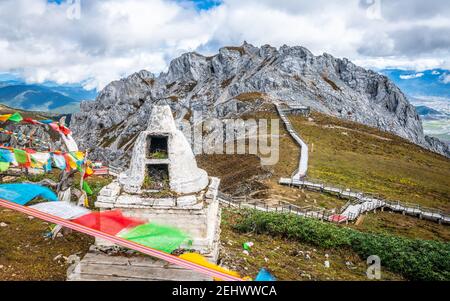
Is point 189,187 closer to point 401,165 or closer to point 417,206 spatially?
point 417,206

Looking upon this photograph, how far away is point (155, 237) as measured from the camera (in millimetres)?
8477

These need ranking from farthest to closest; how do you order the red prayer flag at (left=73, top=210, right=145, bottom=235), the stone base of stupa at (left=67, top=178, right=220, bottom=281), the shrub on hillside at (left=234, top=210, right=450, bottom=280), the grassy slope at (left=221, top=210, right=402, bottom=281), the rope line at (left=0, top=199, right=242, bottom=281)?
the shrub on hillside at (left=234, top=210, right=450, bottom=280) → the grassy slope at (left=221, top=210, right=402, bottom=281) → the stone base of stupa at (left=67, top=178, right=220, bottom=281) → the red prayer flag at (left=73, top=210, right=145, bottom=235) → the rope line at (left=0, top=199, right=242, bottom=281)

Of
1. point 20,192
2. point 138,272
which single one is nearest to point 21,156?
point 20,192

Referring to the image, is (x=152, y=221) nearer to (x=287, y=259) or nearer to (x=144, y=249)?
(x=144, y=249)

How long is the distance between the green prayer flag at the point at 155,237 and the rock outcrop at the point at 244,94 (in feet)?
197

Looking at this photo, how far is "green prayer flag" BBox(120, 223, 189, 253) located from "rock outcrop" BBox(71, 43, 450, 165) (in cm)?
6019

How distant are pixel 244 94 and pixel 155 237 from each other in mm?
76769

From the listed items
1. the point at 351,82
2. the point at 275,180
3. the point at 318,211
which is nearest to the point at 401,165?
the point at 275,180

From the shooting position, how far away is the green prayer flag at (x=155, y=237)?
26.7 feet

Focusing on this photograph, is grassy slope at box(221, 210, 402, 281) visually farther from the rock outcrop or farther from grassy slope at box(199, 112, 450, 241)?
the rock outcrop

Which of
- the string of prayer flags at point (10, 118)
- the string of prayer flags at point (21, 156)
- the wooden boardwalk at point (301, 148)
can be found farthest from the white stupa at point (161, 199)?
the wooden boardwalk at point (301, 148)

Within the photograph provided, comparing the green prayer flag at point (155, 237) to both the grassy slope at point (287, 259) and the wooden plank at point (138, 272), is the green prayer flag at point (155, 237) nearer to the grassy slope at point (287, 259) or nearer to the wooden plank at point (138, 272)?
the wooden plank at point (138, 272)

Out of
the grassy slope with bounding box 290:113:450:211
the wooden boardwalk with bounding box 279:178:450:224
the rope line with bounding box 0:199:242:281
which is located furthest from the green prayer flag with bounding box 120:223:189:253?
the grassy slope with bounding box 290:113:450:211

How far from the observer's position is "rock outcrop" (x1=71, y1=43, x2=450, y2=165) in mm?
90125
